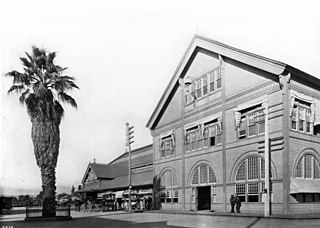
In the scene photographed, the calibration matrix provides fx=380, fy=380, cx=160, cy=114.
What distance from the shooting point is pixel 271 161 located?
21406 millimetres

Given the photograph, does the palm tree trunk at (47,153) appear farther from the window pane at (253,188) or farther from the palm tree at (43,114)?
the window pane at (253,188)

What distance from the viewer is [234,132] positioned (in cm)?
2469

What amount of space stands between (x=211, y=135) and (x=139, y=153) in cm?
1786

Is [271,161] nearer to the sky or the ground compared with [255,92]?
nearer to the ground

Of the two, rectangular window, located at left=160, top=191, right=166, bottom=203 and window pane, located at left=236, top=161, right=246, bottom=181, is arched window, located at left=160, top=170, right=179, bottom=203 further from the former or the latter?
window pane, located at left=236, top=161, right=246, bottom=181

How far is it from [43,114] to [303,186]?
14.8 meters

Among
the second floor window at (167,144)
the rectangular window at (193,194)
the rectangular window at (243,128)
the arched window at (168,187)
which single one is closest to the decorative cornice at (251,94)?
the rectangular window at (243,128)

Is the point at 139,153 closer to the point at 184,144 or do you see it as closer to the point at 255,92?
the point at 184,144

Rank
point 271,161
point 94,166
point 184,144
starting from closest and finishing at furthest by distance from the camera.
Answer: point 271,161 → point 184,144 → point 94,166

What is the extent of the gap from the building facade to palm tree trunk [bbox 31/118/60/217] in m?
10.9

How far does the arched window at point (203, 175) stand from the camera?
26.9 meters

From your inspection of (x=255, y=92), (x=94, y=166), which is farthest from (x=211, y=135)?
(x=94, y=166)

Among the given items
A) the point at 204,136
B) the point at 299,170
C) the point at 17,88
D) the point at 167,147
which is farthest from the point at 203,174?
the point at 17,88

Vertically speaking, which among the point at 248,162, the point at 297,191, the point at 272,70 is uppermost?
the point at 272,70
